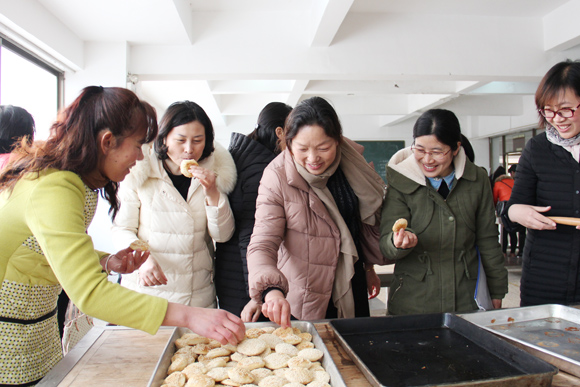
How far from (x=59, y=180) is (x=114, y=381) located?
481 mm

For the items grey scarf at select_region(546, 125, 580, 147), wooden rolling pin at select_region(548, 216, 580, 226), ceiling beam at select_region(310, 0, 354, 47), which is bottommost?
wooden rolling pin at select_region(548, 216, 580, 226)

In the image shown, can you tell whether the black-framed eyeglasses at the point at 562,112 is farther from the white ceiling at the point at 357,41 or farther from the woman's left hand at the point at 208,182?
the white ceiling at the point at 357,41

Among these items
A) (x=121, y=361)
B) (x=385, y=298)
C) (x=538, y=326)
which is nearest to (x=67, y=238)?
(x=121, y=361)

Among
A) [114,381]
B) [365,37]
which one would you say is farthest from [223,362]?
[365,37]

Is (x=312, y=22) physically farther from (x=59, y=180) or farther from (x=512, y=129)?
(x=512, y=129)

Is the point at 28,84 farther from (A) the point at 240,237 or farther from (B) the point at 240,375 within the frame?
(B) the point at 240,375

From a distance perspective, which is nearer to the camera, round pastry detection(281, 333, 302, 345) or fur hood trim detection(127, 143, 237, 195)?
round pastry detection(281, 333, 302, 345)

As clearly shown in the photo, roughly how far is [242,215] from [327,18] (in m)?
2.22

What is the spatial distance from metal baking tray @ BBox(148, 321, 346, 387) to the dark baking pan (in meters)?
0.06

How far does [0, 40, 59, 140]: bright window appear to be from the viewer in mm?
2757

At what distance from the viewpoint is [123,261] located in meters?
1.20

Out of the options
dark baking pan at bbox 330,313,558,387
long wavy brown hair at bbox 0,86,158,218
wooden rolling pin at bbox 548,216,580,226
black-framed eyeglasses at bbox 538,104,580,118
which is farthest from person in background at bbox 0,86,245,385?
black-framed eyeglasses at bbox 538,104,580,118

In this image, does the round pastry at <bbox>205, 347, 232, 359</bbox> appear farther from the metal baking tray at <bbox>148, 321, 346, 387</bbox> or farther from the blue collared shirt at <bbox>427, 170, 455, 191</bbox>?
the blue collared shirt at <bbox>427, 170, 455, 191</bbox>

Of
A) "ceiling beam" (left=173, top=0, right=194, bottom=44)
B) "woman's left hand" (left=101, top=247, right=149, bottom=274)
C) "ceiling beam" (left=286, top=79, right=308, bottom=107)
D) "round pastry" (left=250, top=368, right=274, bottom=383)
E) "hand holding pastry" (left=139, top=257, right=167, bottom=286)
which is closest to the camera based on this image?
"round pastry" (left=250, top=368, right=274, bottom=383)
